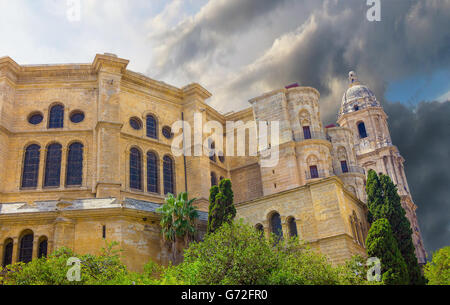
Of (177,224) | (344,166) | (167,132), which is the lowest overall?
(177,224)

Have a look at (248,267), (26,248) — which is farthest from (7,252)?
(248,267)

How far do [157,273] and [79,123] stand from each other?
13.1 m

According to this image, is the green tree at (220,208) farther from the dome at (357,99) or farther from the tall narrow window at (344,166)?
the dome at (357,99)

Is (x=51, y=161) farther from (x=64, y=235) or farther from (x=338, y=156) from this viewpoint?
(x=338, y=156)

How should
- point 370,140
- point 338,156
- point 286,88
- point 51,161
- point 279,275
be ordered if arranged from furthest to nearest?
point 370,140 → point 338,156 → point 286,88 → point 51,161 → point 279,275

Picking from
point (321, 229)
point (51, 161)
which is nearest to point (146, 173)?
point (51, 161)

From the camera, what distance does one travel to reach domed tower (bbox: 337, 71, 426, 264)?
5253cm

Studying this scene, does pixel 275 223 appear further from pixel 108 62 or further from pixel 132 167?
pixel 108 62

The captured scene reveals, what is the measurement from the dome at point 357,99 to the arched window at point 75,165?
3941 cm

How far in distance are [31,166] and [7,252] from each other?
323 inches

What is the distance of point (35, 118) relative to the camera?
103 ft

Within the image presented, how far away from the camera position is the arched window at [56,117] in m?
31.2

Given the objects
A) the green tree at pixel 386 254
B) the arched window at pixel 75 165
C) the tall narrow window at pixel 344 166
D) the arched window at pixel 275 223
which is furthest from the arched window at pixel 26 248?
the tall narrow window at pixel 344 166

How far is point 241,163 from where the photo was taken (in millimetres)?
37750
